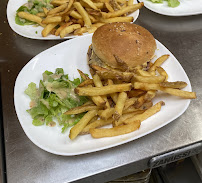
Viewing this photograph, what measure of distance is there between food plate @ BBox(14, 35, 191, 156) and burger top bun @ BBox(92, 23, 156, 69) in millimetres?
199

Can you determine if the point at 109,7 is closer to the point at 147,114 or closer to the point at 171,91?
the point at 171,91

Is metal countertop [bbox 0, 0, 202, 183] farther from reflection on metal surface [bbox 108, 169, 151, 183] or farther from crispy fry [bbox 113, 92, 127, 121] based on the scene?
reflection on metal surface [bbox 108, 169, 151, 183]

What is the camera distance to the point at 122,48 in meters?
2.08

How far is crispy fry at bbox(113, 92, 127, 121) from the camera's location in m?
1.70

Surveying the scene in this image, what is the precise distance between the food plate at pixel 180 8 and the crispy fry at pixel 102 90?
1.38 metres

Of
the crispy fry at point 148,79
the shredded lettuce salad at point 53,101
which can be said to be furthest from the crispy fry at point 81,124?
the crispy fry at point 148,79

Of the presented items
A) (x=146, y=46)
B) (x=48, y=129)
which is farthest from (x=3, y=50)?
(x=146, y=46)

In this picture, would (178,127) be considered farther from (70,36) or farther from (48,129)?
(70,36)

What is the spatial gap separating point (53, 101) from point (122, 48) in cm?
66

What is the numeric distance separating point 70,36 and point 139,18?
2.95ft

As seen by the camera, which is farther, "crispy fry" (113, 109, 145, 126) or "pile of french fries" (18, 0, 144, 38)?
"pile of french fries" (18, 0, 144, 38)

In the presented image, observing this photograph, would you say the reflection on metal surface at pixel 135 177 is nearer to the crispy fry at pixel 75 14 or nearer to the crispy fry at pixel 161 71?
the crispy fry at pixel 161 71

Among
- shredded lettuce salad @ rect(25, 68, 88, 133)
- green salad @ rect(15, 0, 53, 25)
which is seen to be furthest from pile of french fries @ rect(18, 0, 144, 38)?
shredded lettuce salad @ rect(25, 68, 88, 133)

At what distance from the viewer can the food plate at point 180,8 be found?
2852mm
